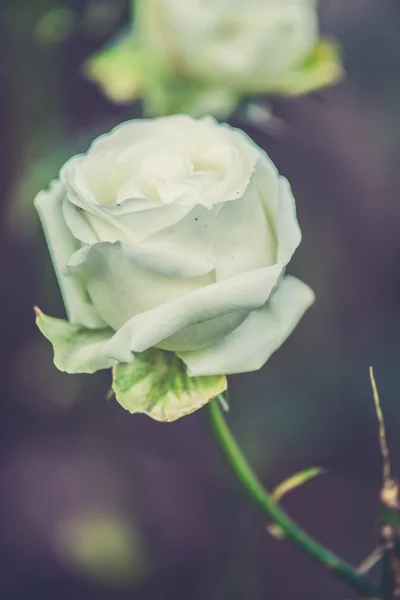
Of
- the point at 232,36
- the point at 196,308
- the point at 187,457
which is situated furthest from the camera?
the point at 187,457

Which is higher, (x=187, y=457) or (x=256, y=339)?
(x=256, y=339)

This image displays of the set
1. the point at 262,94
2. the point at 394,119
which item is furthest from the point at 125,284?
the point at 394,119

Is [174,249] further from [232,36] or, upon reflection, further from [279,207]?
[232,36]

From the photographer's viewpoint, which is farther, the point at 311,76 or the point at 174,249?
the point at 311,76

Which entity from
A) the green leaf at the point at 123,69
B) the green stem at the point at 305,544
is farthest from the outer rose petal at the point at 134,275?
the green leaf at the point at 123,69

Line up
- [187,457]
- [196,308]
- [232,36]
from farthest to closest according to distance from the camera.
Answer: [187,457], [232,36], [196,308]

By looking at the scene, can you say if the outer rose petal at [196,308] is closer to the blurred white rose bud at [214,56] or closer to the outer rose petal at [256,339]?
the outer rose petal at [256,339]

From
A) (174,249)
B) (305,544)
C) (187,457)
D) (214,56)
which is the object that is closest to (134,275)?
(174,249)

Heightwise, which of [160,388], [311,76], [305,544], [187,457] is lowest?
[187,457]
